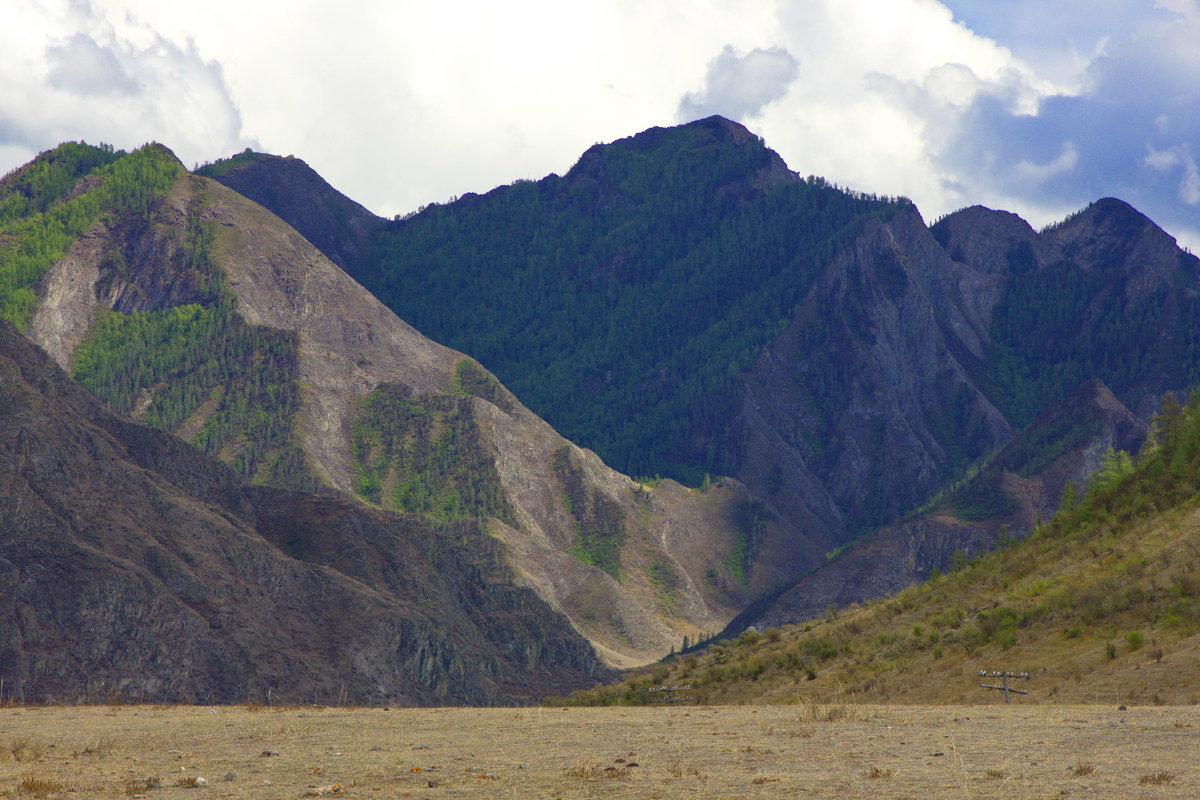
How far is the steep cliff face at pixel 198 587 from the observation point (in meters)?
125

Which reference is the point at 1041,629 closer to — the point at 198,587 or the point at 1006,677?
the point at 1006,677

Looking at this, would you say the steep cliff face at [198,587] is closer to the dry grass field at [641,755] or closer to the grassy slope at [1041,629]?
the grassy slope at [1041,629]

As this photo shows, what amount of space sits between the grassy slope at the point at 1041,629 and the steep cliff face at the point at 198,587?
222 feet

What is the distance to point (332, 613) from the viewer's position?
517ft

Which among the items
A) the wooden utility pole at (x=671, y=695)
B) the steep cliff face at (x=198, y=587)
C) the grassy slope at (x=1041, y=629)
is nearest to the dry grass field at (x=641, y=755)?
the grassy slope at (x=1041, y=629)

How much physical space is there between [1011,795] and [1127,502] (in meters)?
45.5

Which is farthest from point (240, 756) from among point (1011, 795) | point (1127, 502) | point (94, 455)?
point (94, 455)

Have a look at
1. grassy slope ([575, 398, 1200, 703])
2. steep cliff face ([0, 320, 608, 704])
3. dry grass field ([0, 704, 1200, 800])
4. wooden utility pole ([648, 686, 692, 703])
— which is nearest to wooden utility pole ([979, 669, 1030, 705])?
grassy slope ([575, 398, 1200, 703])

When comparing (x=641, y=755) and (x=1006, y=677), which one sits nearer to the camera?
(x=641, y=755)

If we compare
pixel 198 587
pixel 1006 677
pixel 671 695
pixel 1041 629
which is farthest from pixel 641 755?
pixel 198 587

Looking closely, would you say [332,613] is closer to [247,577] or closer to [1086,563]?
[247,577]

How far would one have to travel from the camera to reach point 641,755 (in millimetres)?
29828

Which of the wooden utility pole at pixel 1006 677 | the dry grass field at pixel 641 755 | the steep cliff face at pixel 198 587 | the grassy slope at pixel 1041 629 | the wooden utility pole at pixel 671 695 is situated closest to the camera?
the dry grass field at pixel 641 755

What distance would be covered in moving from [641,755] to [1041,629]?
23203 mm
